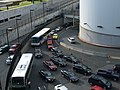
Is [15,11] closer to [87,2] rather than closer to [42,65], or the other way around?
[87,2]

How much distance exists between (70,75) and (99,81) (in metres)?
2.75

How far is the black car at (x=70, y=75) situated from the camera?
72.0 feet

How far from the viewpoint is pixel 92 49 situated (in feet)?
101

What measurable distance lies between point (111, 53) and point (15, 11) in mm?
17968

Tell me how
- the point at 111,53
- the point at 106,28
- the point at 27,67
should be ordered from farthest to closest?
the point at 106,28, the point at 111,53, the point at 27,67

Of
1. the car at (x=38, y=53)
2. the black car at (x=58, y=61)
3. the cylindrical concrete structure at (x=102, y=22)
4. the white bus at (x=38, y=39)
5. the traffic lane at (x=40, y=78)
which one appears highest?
the cylindrical concrete structure at (x=102, y=22)

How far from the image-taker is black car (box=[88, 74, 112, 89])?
20672 mm

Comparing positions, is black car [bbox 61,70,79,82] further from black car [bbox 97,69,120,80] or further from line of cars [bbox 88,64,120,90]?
black car [bbox 97,69,120,80]

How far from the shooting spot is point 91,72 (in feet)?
77.9

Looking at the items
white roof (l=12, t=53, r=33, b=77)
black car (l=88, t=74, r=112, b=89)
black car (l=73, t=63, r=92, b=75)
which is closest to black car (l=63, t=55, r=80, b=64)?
black car (l=73, t=63, r=92, b=75)

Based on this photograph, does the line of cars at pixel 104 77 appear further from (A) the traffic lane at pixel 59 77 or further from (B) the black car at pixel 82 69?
(B) the black car at pixel 82 69

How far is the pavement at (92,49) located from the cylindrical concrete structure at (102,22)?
865mm

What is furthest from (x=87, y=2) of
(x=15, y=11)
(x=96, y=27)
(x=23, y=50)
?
(x=15, y=11)

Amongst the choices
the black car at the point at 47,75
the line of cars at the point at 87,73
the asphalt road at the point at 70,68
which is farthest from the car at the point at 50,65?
the black car at the point at 47,75
